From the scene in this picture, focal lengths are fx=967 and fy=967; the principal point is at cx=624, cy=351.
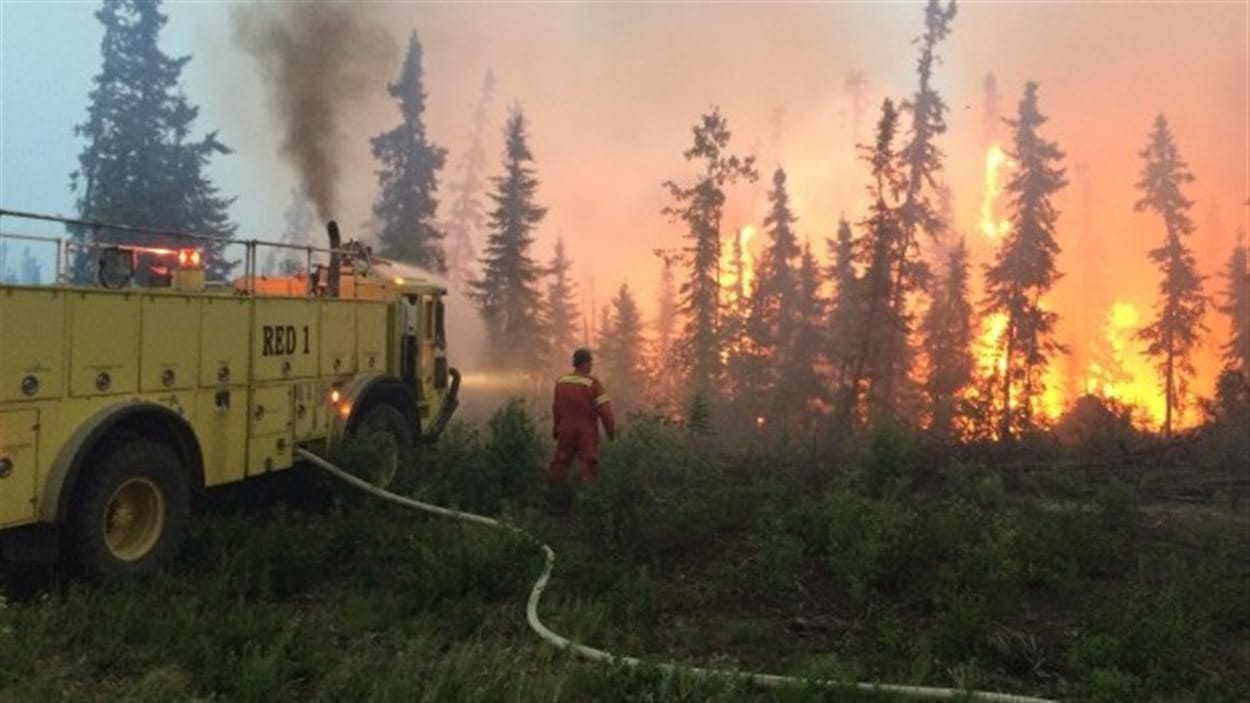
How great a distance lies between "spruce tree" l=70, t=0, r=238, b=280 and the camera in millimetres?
34406

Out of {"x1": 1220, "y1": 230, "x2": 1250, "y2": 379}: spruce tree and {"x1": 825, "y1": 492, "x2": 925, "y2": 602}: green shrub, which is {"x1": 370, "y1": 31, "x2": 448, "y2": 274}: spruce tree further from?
{"x1": 1220, "y1": 230, "x2": 1250, "y2": 379}: spruce tree

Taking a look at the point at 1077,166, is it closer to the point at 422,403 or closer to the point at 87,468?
the point at 422,403

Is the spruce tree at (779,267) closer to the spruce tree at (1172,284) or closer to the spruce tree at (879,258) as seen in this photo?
the spruce tree at (879,258)

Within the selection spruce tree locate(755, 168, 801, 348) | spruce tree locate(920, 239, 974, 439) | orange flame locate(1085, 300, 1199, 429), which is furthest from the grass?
orange flame locate(1085, 300, 1199, 429)

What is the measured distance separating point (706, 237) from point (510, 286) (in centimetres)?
932

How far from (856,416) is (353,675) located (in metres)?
30.8

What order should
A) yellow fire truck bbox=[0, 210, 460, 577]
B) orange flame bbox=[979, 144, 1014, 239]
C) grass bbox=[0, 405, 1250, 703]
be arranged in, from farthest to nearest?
orange flame bbox=[979, 144, 1014, 239] → yellow fire truck bbox=[0, 210, 460, 577] → grass bbox=[0, 405, 1250, 703]

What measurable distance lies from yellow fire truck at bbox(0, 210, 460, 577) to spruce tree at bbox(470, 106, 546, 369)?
3226cm

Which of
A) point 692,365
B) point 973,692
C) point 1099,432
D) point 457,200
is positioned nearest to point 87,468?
point 973,692

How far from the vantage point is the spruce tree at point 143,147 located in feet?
113

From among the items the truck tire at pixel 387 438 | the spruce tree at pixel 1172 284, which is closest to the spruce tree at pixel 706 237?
the spruce tree at pixel 1172 284

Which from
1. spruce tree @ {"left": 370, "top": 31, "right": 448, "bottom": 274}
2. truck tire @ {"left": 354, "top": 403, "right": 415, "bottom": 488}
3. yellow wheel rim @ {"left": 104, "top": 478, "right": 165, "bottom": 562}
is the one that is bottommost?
yellow wheel rim @ {"left": 104, "top": 478, "right": 165, "bottom": 562}

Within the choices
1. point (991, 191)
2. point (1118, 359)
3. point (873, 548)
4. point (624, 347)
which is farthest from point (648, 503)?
point (1118, 359)

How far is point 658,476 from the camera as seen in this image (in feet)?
31.4
